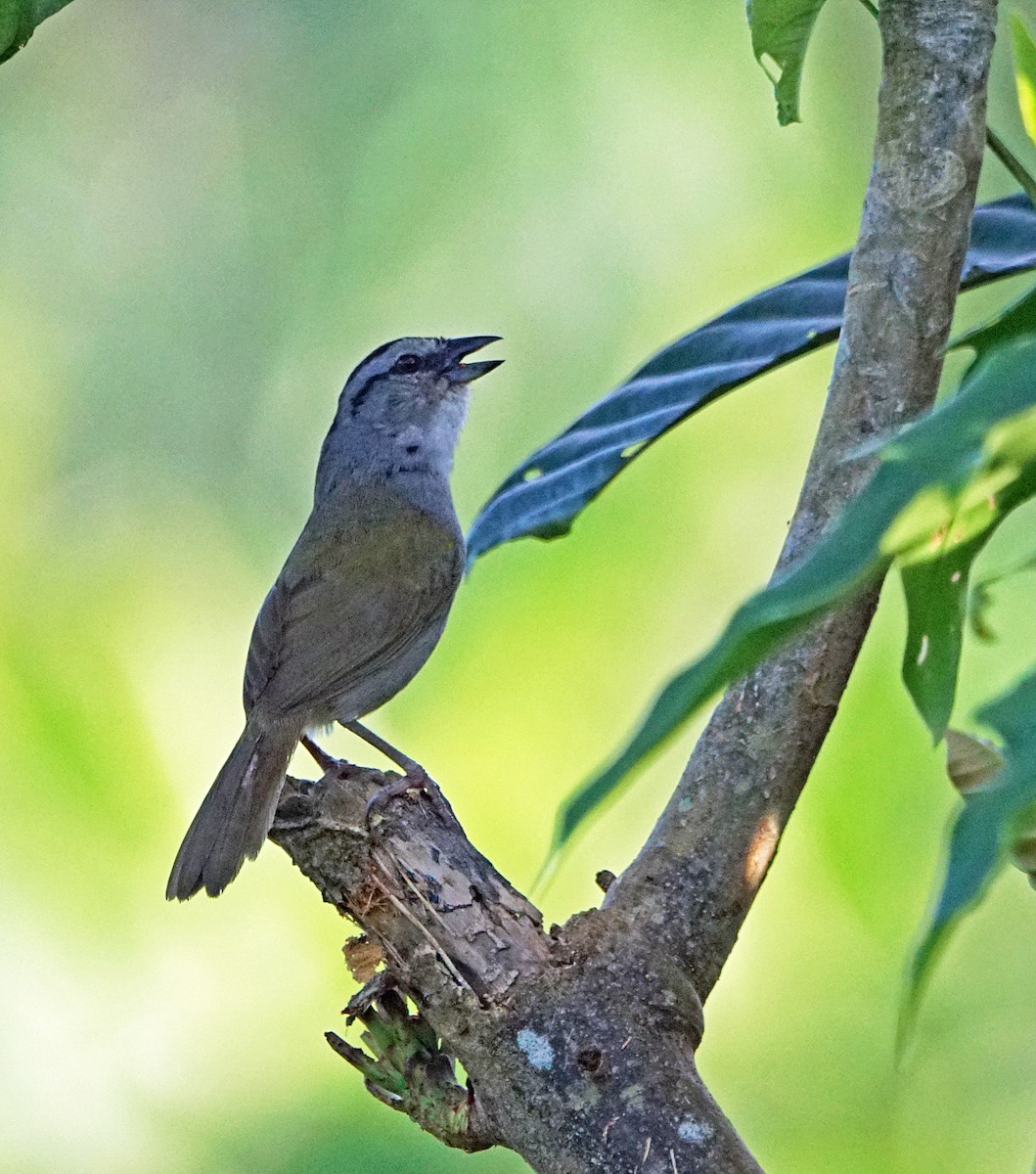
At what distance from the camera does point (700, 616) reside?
4.82 metres

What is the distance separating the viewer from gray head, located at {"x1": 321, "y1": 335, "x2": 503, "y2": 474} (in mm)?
4617

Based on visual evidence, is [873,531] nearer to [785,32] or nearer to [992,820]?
[992,820]

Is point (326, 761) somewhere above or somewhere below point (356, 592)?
below

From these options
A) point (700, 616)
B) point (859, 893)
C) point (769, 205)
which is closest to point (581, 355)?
point (769, 205)

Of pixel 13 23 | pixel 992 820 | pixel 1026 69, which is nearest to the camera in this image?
pixel 992 820

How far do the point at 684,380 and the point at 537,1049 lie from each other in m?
1.26

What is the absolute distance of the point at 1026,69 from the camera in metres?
2.34

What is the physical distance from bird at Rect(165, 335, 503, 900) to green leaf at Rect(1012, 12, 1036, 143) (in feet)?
4.62

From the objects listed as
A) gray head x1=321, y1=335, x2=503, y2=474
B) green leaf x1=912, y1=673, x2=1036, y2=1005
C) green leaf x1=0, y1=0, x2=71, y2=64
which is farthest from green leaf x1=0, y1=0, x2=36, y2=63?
gray head x1=321, y1=335, x2=503, y2=474

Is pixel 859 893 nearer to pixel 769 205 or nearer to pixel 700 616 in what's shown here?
pixel 700 616

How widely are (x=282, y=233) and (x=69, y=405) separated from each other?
1079 millimetres

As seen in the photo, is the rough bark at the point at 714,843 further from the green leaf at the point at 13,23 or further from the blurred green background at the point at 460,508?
the blurred green background at the point at 460,508

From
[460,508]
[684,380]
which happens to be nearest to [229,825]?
[684,380]

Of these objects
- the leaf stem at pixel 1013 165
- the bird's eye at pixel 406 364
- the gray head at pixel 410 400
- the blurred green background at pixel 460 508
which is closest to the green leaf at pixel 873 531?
the leaf stem at pixel 1013 165
